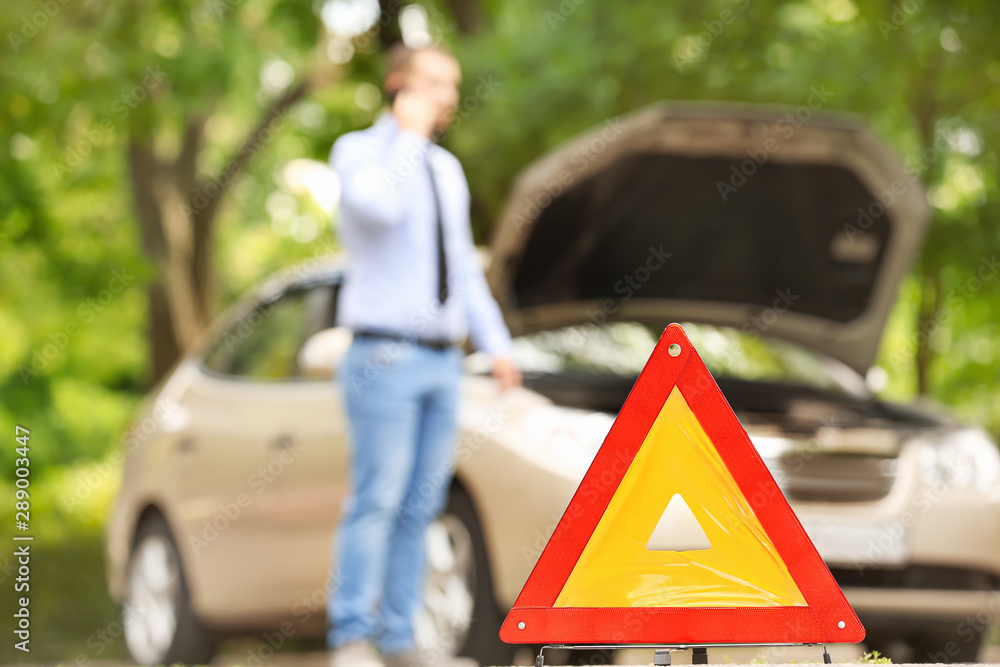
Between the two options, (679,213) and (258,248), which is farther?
(258,248)

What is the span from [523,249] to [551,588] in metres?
2.95

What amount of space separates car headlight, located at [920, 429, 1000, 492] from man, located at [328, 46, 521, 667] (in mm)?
1603

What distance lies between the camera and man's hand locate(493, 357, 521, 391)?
4.22m

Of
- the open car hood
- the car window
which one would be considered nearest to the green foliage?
the open car hood

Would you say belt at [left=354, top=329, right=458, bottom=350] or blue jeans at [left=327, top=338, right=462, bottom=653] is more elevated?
belt at [left=354, top=329, right=458, bottom=350]

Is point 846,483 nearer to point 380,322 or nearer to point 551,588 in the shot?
point 380,322

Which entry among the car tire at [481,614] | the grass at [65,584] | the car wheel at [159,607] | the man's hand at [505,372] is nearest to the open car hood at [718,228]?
the man's hand at [505,372]

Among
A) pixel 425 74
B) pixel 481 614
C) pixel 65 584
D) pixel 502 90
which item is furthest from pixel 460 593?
pixel 65 584

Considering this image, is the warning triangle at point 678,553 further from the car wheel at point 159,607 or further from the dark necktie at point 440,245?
the car wheel at point 159,607

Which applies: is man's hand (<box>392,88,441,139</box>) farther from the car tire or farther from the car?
the car tire

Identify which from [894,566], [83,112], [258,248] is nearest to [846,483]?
[894,566]

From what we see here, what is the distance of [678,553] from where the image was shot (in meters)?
2.47

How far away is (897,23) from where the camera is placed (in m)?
7.93

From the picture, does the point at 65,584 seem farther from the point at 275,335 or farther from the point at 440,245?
the point at 440,245
